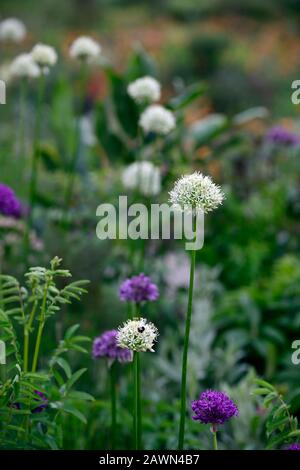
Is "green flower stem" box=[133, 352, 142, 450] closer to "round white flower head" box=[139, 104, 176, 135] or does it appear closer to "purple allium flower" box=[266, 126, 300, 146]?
"round white flower head" box=[139, 104, 176, 135]

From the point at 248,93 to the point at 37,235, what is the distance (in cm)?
620

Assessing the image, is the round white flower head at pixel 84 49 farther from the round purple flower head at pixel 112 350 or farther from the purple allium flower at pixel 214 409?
the purple allium flower at pixel 214 409

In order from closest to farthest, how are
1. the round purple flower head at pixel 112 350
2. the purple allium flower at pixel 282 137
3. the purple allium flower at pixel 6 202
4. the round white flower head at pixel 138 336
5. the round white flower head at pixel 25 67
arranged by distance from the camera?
the round white flower head at pixel 138 336 → the round purple flower head at pixel 112 350 → the purple allium flower at pixel 6 202 → the round white flower head at pixel 25 67 → the purple allium flower at pixel 282 137

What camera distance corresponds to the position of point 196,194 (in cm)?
94

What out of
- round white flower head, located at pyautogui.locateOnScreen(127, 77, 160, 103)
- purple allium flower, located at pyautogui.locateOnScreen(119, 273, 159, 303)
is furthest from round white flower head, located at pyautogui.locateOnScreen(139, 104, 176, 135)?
purple allium flower, located at pyautogui.locateOnScreen(119, 273, 159, 303)

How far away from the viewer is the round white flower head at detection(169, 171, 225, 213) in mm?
944

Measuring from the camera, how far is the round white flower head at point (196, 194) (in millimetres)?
944

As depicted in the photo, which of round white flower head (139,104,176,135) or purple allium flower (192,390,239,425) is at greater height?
round white flower head (139,104,176,135)

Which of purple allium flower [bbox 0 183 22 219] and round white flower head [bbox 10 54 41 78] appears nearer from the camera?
purple allium flower [bbox 0 183 22 219]

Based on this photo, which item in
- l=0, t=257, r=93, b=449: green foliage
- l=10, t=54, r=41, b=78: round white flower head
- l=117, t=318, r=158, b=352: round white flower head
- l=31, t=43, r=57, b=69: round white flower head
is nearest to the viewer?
l=117, t=318, r=158, b=352: round white flower head

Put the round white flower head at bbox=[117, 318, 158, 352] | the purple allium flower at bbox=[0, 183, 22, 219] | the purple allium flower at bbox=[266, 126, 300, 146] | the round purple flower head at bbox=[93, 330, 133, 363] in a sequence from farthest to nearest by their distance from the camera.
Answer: the purple allium flower at bbox=[266, 126, 300, 146]
the purple allium flower at bbox=[0, 183, 22, 219]
the round purple flower head at bbox=[93, 330, 133, 363]
the round white flower head at bbox=[117, 318, 158, 352]

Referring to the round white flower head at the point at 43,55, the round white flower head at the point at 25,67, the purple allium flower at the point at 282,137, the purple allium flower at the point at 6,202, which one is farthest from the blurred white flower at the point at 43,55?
the purple allium flower at the point at 282,137

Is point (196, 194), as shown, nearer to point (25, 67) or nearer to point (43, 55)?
point (43, 55)

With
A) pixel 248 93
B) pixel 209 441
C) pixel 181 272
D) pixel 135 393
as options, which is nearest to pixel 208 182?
pixel 135 393
